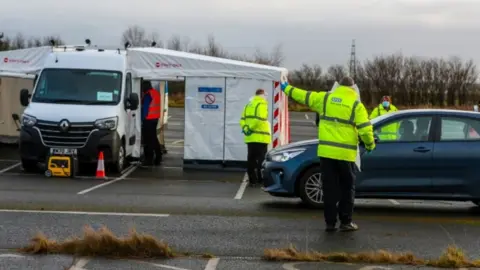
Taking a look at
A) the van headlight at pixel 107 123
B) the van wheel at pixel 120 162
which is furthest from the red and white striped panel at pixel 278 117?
the van headlight at pixel 107 123

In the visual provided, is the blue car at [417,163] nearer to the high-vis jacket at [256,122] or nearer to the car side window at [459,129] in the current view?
the car side window at [459,129]

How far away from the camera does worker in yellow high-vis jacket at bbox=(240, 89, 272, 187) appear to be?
555 inches

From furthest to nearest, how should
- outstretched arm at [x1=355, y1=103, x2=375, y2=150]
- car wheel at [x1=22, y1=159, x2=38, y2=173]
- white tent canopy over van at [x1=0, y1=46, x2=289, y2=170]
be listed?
white tent canopy over van at [x1=0, y1=46, x2=289, y2=170], car wheel at [x1=22, y1=159, x2=38, y2=173], outstretched arm at [x1=355, y1=103, x2=375, y2=150]

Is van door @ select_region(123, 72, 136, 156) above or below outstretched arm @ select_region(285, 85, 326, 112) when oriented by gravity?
below

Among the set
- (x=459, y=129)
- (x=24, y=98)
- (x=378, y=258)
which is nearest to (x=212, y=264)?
(x=378, y=258)

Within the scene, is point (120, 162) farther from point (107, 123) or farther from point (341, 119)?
point (341, 119)

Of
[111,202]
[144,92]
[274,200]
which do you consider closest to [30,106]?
[144,92]

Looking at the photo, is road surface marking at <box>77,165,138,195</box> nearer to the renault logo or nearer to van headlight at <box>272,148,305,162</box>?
the renault logo

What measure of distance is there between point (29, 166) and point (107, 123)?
201 centimetres

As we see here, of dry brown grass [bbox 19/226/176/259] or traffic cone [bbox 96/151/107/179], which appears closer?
dry brown grass [bbox 19/226/176/259]

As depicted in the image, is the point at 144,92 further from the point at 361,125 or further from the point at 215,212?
the point at 361,125

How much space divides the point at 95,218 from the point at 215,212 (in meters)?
1.71

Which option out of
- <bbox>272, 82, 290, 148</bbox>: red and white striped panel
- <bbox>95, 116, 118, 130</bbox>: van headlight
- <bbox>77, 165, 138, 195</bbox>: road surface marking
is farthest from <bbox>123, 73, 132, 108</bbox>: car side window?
<bbox>272, 82, 290, 148</bbox>: red and white striped panel

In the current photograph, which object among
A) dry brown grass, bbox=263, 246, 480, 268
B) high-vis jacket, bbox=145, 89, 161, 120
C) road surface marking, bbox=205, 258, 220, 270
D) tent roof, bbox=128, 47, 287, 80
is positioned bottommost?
road surface marking, bbox=205, 258, 220, 270
